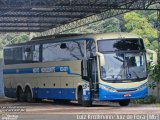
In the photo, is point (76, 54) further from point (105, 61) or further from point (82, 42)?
point (105, 61)

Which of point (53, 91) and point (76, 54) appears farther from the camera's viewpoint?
point (53, 91)

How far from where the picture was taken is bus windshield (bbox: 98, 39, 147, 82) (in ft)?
68.8

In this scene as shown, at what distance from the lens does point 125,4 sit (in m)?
33.8

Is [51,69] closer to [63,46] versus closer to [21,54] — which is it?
[63,46]

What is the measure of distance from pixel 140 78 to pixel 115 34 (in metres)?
2.20

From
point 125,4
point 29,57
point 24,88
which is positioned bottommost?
point 24,88

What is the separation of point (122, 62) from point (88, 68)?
5.33 feet

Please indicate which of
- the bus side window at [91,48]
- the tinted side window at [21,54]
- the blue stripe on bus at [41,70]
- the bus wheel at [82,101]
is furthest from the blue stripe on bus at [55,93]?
the bus side window at [91,48]

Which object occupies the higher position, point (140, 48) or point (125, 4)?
point (125, 4)

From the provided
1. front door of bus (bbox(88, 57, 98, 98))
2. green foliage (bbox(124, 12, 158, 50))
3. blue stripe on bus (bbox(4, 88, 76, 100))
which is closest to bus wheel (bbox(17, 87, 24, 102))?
blue stripe on bus (bbox(4, 88, 76, 100))

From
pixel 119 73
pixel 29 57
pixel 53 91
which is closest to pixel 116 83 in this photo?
pixel 119 73

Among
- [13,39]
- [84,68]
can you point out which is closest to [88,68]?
[84,68]

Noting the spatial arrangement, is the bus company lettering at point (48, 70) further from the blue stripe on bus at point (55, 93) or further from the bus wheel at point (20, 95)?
the bus wheel at point (20, 95)

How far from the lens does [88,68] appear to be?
71.6 feet
